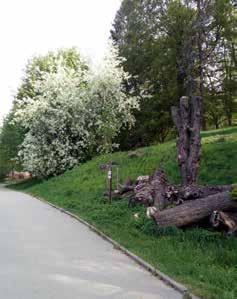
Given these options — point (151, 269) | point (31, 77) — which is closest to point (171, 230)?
point (151, 269)

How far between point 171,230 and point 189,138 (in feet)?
14.4

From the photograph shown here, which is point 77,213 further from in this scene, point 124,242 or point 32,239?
point 124,242

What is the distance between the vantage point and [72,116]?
3700cm

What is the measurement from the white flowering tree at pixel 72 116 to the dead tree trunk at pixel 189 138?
68.7ft

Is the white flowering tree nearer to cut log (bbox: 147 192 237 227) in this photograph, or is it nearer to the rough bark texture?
the rough bark texture

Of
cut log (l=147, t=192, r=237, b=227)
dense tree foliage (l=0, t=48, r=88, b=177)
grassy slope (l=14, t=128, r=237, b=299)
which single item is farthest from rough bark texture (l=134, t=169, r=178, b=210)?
dense tree foliage (l=0, t=48, r=88, b=177)

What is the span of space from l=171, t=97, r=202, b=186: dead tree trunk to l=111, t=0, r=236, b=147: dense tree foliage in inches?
851

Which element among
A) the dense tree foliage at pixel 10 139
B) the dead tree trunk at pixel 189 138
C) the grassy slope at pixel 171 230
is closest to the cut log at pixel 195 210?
the grassy slope at pixel 171 230

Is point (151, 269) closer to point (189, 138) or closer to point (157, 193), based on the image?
point (157, 193)

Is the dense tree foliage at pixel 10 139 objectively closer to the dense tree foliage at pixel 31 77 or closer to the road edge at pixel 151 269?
the dense tree foliage at pixel 31 77

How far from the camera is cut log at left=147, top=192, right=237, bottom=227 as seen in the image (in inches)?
452

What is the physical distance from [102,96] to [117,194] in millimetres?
19994

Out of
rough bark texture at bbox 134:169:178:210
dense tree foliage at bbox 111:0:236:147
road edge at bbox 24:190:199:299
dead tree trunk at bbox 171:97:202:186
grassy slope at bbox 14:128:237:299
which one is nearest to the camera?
road edge at bbox 24:190:199:299

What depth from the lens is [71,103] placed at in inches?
1453
